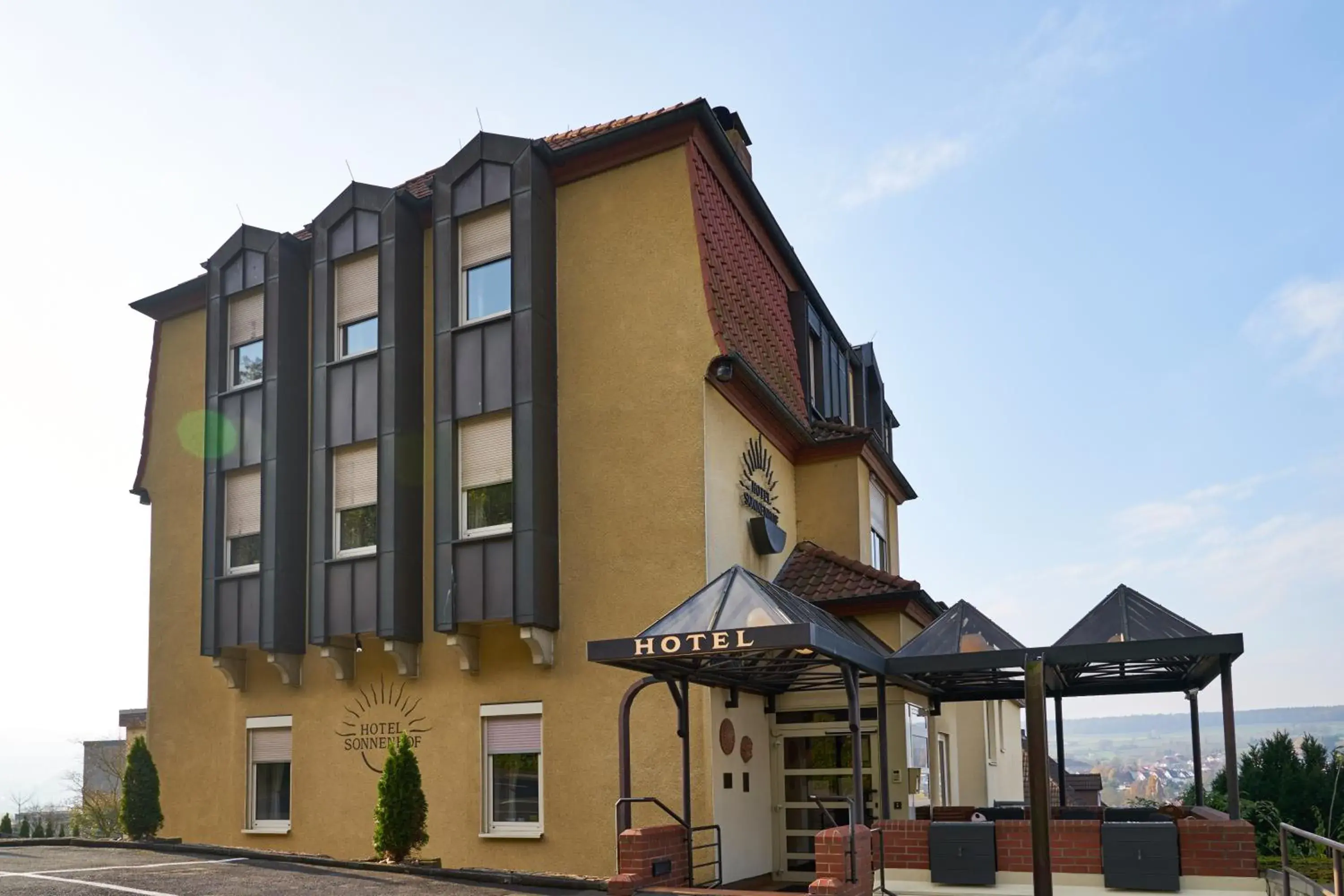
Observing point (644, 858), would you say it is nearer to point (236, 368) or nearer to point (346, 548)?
point (346, 548)

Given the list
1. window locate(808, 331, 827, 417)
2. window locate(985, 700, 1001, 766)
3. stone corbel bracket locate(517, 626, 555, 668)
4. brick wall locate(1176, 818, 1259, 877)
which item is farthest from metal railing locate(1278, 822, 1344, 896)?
window locate(985, 700, 1001, 766)

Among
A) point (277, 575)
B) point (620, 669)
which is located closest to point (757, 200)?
point (620, 669)

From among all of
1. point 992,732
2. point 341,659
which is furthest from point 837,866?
point 992,732

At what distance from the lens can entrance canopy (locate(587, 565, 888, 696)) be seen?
12.3 meters

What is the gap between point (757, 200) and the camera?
805 inches

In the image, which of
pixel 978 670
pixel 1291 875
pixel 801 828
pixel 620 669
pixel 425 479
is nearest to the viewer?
pixel 1291 875

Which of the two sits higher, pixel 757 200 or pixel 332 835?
pixel 757 200

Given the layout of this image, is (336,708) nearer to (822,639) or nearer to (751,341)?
(751,341)

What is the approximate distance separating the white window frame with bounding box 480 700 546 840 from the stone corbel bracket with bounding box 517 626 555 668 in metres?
0.63

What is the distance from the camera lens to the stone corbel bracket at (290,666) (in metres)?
19.3

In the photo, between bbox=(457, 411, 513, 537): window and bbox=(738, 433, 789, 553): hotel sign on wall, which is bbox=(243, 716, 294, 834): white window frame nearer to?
bbox=(457, 411, 513, 537): window

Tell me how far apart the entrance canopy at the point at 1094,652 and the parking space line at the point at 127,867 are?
994cm

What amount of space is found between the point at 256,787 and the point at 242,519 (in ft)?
14.4

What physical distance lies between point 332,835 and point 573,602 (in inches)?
216
